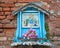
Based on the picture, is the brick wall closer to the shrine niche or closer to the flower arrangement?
the shrine niche

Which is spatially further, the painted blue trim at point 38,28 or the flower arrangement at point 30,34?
the painted blue trim at point 38,28

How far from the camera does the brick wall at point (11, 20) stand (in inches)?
205

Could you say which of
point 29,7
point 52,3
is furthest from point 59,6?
point 29,7

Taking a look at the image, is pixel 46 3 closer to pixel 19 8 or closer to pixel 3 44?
→ pixel 19 8

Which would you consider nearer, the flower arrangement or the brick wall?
the flower arrangement

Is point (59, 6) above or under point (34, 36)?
above

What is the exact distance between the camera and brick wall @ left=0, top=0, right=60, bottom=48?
205 inches

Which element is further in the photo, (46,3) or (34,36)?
(46,3)

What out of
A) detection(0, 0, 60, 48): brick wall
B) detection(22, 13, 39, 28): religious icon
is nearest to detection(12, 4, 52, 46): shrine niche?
detection(22, 13, 39, 28): religious icon

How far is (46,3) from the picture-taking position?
5332 millimetres

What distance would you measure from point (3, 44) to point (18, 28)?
0.39 metres

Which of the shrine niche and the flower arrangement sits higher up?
the shrine niche

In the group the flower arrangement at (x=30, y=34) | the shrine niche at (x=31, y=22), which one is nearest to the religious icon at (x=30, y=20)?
the shrine niche at (x=31, y=22)

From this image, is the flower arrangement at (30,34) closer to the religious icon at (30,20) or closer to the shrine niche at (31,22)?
the shrine niche at (31,22)
